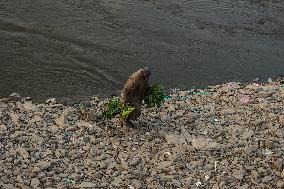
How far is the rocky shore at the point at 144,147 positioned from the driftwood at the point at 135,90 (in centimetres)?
59

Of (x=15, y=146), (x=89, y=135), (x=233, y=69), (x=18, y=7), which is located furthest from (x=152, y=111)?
(x=18, y=7)

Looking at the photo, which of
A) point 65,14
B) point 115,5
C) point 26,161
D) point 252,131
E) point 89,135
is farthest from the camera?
point 115,5

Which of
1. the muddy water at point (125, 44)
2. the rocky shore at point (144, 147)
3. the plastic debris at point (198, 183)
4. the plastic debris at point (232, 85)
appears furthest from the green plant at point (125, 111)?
the plastic debris at point (232, 85)

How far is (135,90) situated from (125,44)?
25.4ft

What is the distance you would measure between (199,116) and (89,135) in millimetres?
3189

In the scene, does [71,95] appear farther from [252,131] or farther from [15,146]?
[252,131]

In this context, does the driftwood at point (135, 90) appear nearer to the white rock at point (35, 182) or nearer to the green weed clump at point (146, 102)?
the green weed clump at point (146, 102)

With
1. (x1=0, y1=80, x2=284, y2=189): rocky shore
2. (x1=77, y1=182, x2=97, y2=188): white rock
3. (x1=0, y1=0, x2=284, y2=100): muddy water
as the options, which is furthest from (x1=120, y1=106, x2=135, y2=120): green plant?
(x1=0, y1=0, x2=284, y2=100): muddy water

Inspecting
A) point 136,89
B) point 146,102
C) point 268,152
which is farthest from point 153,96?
point 268,152

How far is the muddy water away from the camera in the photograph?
15953 mm

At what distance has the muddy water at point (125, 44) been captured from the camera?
52.3 feet

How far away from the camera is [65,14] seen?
20.3m

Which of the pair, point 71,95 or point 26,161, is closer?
point 26,161

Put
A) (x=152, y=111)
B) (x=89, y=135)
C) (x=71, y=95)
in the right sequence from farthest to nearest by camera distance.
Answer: (x=71, y=95)
(x=152, y=111)
(x=89, y=135)
